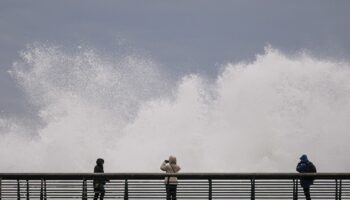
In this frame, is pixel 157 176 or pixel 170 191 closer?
pixel 157 176

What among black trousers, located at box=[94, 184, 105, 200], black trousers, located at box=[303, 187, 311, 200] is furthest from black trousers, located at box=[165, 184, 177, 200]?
black trousers, located at box=[303, 187, 311, 200]

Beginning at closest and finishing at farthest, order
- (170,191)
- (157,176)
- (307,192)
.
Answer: (157,176)
(170,191)
(307,192)

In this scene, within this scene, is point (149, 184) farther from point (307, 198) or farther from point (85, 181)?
point (307, 198)

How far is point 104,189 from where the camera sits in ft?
51.7

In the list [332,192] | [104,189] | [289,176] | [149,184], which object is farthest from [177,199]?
[332,192]

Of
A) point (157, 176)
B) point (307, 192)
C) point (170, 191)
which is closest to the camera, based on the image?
point (157, 176)

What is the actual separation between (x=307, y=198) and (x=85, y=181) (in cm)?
613

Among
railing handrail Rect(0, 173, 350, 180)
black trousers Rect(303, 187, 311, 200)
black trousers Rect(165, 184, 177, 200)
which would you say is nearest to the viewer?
railing handrail Rect(0, 173, 350, 180)

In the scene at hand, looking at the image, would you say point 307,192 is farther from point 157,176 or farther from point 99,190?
point 99,190

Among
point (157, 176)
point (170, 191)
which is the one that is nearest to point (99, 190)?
point (157, 176)

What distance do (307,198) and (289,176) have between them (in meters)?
0.91

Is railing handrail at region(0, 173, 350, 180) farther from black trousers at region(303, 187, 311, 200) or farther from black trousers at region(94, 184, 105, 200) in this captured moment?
black trousers at region(303, 187, 311, 200)

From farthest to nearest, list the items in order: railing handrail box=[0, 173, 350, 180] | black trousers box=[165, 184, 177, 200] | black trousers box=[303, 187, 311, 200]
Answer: black trousers box=[303, 187, 311, 200] → black trousers box=[165, 184, 177, 200] → railing handrail box=[0, 173, 350, 180]

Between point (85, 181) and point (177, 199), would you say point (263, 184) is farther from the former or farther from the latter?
point (85, 181)
